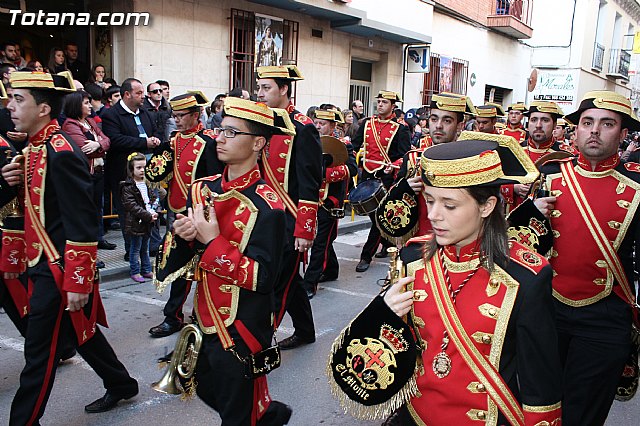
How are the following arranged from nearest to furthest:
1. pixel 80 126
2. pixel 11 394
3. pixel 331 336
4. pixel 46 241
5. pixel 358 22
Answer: pixel 46 241, pixel 11 394, pixel 331 336, pixel 80 126, pixel 358 22

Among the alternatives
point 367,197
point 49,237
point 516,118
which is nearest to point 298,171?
point 367,197

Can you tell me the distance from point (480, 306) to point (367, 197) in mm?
3606

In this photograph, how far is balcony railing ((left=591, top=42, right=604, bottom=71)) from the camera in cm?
2904

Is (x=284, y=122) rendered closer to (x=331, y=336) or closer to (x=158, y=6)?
(x=331, y=336)

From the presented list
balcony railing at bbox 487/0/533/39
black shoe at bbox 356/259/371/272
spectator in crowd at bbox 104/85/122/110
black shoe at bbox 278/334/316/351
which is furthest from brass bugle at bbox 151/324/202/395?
balcony railing at bbox 487/0/533/39

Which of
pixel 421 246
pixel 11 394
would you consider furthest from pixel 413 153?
pixel 11 394

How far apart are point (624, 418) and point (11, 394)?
459 cm

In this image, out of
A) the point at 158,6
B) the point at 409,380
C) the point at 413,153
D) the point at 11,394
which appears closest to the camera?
the point at 409,380

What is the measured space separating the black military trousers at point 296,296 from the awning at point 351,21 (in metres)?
9.48

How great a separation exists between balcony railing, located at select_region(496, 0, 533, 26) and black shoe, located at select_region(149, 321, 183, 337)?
70.8 feet

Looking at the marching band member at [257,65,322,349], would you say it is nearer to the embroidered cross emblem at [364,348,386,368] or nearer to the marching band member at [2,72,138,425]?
the marching band member at [2,72,138,425]

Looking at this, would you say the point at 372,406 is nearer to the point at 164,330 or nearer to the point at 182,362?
the point at 182,362

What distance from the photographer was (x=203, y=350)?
3158 millimetres

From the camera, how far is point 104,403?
4.23 m
